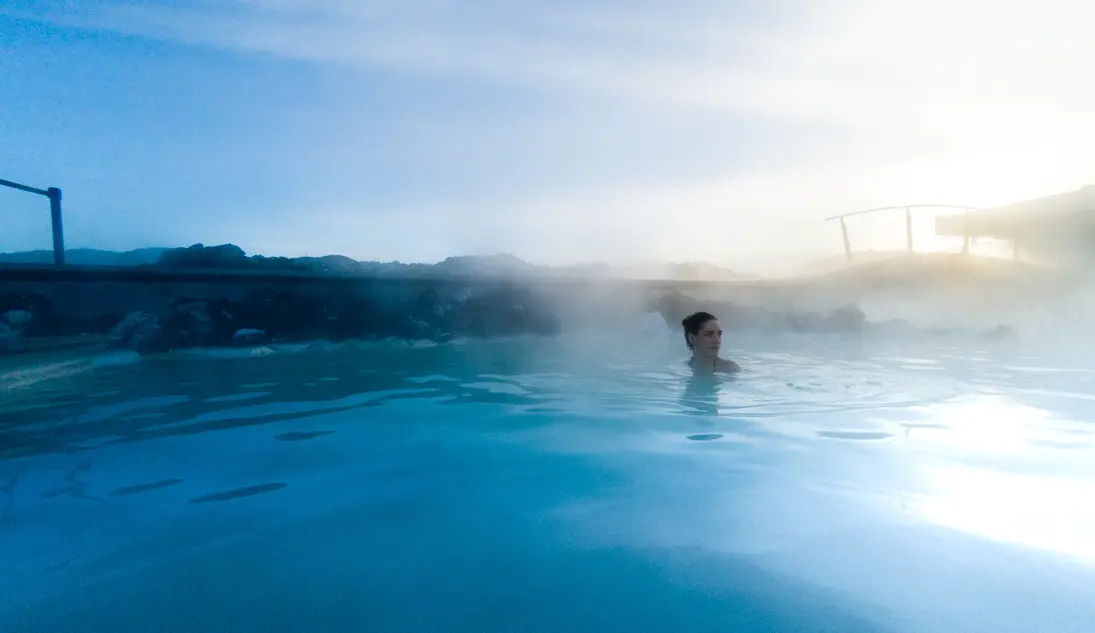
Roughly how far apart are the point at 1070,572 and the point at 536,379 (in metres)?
3.58

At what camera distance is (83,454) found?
2432 millimetres

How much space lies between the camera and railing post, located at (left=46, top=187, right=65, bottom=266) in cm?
570

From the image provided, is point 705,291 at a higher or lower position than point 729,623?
higher

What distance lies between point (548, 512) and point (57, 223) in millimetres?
6781

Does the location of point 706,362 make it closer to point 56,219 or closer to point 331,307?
point 331,307

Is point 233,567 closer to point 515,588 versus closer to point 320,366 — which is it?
point 515,588

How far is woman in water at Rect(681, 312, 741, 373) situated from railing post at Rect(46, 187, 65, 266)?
657cm

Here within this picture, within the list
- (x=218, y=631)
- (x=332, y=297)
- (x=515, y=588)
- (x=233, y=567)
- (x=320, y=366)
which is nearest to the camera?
(x=218, y=631)

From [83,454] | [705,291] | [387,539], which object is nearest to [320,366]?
[83,454]

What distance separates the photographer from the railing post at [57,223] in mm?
5699

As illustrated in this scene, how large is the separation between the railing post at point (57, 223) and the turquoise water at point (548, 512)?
268cm

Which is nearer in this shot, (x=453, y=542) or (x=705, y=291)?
(x=453, y=542)

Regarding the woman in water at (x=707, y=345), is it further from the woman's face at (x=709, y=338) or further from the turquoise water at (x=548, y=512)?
the turquoise water at (x=548, y=512)

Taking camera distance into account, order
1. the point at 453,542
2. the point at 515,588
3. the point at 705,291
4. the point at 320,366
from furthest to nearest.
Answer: the point at 705,291 → the point at 320,366 → the point at 453,542 → the point at 515,588
